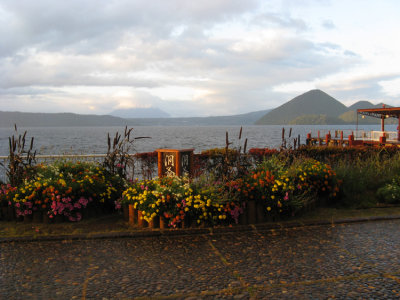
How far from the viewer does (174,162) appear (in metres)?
7.02

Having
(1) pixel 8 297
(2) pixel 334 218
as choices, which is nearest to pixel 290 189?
(2) pixel 334 218

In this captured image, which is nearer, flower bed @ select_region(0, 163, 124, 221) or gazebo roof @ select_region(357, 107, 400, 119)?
flower bed @ select_region(0, 163, 124, 221)

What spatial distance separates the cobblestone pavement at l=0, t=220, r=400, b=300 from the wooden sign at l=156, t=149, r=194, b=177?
6.55 feet

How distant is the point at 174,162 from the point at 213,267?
3.25 meters

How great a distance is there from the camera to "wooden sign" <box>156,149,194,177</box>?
6.96 m

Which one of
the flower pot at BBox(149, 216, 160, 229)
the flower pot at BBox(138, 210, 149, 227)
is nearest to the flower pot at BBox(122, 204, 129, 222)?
the flower pot at BBox(138, 210, 149, 227)

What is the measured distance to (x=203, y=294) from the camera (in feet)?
11.1

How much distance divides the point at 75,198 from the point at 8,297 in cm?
281

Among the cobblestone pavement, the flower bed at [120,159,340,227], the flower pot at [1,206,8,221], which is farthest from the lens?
the flower pot at [1,206,8,221]

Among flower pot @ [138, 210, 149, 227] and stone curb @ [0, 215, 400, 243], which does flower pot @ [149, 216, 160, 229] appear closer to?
flower pot @ [138, 210, 149, 227]

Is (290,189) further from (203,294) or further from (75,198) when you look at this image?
(75,198)

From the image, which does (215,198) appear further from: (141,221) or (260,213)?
(141,221)

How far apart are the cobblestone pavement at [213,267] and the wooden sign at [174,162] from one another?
200cm

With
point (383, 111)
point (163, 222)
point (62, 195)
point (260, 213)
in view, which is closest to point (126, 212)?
point (163, 222)
